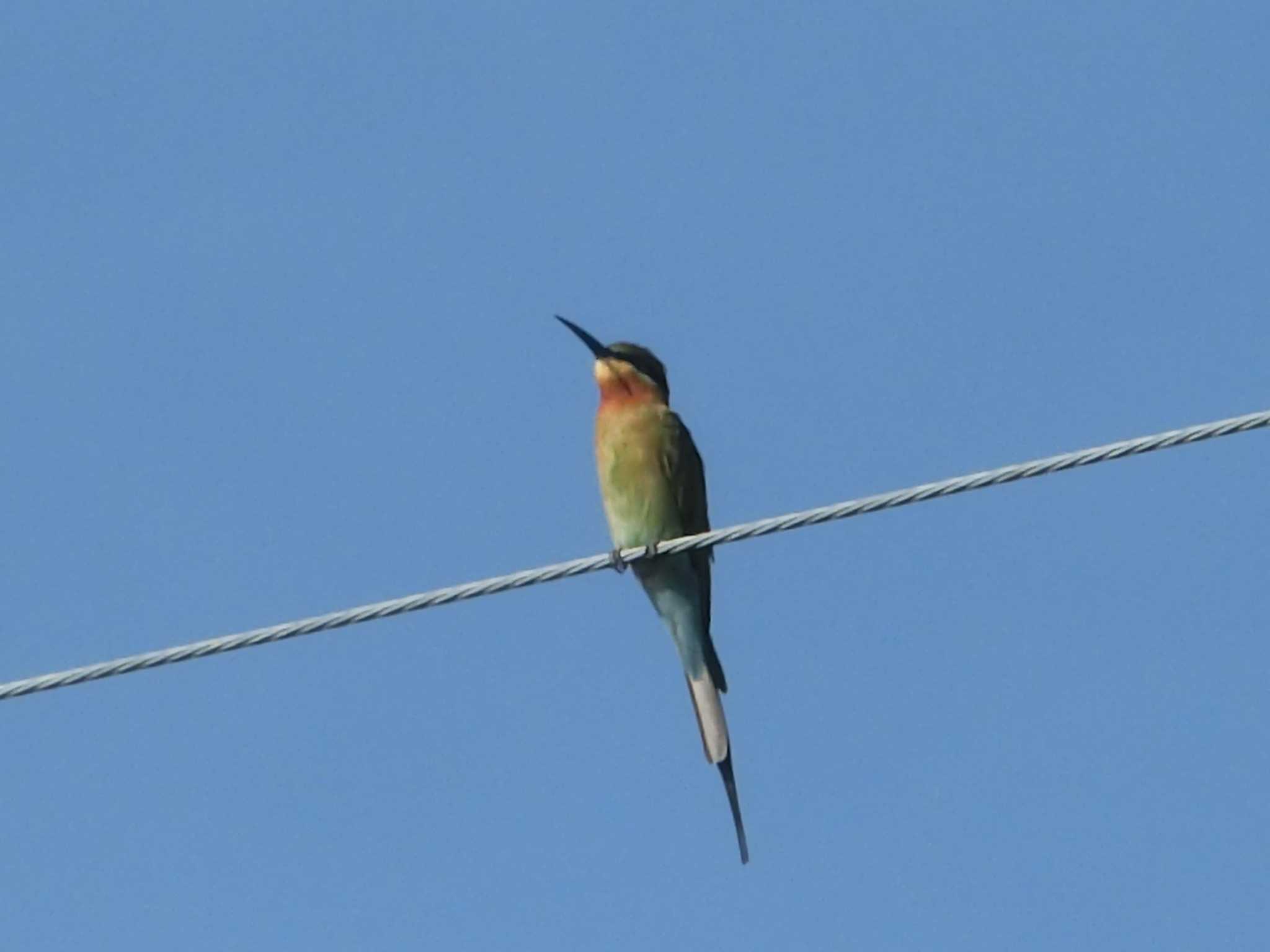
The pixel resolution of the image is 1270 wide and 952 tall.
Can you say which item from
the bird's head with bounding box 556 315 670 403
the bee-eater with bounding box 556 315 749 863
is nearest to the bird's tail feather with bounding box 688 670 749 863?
the bee-eater with bounding box 556 315 749 863

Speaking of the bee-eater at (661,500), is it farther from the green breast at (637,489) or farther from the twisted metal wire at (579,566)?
the twisted metal wire at (579,566)

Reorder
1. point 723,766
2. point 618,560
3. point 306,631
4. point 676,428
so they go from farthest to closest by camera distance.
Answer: point 676,428
point 723,766
point 618,560
point 306,631

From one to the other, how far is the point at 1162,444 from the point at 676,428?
10.00 feet

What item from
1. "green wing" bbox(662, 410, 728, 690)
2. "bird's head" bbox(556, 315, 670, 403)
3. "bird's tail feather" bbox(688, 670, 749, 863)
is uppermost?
"bird's head" bbox(556, 315, 670, 403)

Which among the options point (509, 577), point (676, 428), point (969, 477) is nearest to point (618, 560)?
point (509, 577)

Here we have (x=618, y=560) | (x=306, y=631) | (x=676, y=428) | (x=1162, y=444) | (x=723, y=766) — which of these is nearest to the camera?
(x=1162, y=444)

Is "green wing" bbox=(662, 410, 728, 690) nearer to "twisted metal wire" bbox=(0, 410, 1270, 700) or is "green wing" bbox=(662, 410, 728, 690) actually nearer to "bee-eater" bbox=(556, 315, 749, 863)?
"bee-eater" bbox=(556, 315, 749, 863)

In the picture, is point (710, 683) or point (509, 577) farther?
point (710, 683)

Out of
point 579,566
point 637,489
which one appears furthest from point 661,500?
point 579,566

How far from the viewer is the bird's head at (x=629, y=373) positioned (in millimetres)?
7977

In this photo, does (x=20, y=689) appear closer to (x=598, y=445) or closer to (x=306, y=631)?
(x=306, y=631)

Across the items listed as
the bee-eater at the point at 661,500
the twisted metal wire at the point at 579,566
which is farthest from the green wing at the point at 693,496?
the twisted metal wire at the point at 579,566

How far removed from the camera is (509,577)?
5.43 meters

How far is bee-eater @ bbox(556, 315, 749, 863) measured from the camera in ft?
24.8
